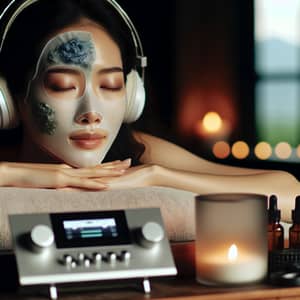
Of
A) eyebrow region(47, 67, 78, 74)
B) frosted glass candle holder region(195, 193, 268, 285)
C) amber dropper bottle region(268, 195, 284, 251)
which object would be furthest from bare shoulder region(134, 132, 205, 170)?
frosted glass candle holder region(195, 193, 268, 285)

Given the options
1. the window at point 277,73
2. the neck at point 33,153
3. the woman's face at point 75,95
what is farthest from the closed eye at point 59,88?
the window at point 277,73

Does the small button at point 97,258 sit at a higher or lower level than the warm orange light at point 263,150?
lower

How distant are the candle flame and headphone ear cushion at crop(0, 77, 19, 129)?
0.57m

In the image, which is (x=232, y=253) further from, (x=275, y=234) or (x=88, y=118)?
(x=88, y=118)

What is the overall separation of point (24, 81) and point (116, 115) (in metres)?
0.19

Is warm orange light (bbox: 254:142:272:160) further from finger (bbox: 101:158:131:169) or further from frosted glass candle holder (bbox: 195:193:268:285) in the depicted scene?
frosted glass candle holder (bbox: 195:193:268:285)

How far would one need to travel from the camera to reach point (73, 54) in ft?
5.73

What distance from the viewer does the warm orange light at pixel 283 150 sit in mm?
2127

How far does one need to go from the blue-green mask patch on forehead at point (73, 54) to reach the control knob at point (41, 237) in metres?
0.50

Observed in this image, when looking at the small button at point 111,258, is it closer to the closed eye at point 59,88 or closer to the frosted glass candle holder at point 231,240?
the frosted glass candle holder at point 231,240

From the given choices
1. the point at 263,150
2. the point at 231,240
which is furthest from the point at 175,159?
the point at 231,240

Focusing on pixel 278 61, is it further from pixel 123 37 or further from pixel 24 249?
pixel 24 249

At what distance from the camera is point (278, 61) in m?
2.26

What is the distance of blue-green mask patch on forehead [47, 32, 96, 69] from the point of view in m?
1.75
